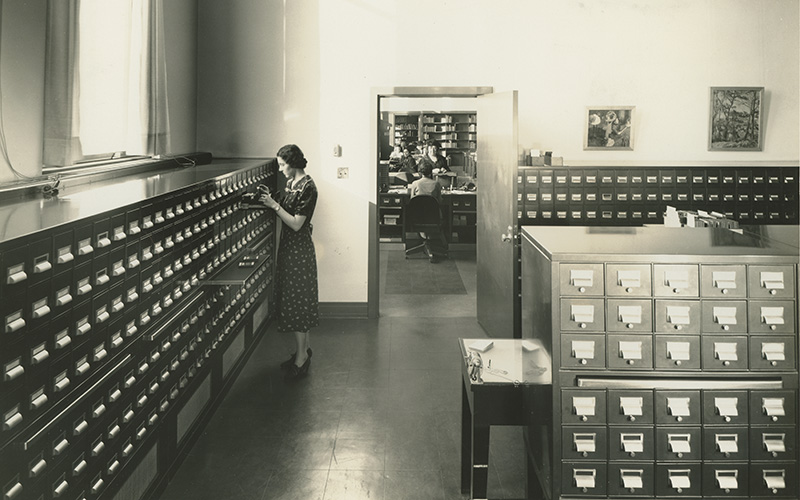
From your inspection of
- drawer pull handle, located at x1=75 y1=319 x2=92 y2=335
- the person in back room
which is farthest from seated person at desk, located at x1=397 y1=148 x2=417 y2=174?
drawer pull handle, located at x1=75 y1=319 x2=92 y2=335

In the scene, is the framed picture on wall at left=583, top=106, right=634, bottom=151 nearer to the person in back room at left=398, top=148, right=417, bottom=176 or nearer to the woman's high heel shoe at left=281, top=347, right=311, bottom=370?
the woman's high heel shoe at left=281, top=347, right=311, bottom=370

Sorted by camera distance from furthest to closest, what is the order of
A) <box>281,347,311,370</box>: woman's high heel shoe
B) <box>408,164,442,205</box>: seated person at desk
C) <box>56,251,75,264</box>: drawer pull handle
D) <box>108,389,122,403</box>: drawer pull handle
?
1. <box>408,164,442,205</box>: seated person at desk
2. <box>281,347,311,370</box>: woman's high heel shoe
3. <box>108,389,122,403</box>: drawer pull handle
4. <box>56,251,75,264</box>: drawer pull handle

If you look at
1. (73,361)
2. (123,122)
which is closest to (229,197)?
(123,122)

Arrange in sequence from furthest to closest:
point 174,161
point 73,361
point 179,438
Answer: point 174,161 → point 179,438 → point 73,361

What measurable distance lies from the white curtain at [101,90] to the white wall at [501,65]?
61.7 inches

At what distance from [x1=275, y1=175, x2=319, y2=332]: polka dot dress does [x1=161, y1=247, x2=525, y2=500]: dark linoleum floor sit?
404 mm

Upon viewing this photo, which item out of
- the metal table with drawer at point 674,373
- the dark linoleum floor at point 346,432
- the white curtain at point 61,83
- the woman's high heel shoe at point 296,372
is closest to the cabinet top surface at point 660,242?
the metal table with drawer at point 674,373

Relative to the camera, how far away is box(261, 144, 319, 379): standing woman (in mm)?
4238

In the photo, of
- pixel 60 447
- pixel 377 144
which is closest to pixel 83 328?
pixel 60 447

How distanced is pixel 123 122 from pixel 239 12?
2.42 m

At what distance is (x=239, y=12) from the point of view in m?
5.74

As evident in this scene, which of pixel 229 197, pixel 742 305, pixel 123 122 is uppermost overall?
pixel 123 122

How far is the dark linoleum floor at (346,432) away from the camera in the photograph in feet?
9.73

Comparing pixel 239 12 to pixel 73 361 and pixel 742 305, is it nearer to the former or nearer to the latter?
pixel 73 361
